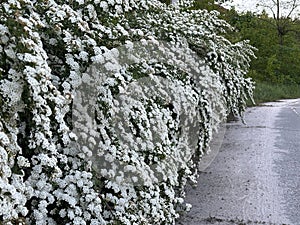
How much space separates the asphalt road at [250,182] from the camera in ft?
11.5

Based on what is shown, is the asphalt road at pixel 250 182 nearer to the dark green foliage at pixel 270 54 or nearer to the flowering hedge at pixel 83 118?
the flowering hedge at pixel 83 118

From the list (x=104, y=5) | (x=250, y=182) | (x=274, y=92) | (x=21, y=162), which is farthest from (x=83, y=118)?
(x=274, y=92)

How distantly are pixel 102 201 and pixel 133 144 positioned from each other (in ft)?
1.27

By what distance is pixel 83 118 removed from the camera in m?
Answer: 2.13

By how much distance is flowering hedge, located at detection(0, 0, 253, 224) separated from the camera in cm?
173

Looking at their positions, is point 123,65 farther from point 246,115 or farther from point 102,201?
point 246,115

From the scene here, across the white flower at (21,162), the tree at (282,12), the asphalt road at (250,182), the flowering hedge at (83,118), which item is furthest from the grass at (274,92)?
the white flower at (21,162)

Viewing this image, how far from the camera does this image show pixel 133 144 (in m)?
2.31

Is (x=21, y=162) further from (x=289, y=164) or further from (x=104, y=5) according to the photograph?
(x=289, y=164)

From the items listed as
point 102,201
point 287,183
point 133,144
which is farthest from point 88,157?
point 287,183

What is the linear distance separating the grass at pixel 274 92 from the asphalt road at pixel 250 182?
488cm

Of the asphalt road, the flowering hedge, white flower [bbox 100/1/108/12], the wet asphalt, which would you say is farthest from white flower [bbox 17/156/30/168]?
the wet asphalt

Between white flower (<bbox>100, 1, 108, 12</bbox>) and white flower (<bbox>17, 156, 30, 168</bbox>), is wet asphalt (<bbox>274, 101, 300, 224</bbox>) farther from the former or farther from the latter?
white flower (<bbox>17, 156, 30, 168</bbox>)

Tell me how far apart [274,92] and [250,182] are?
11037mm
